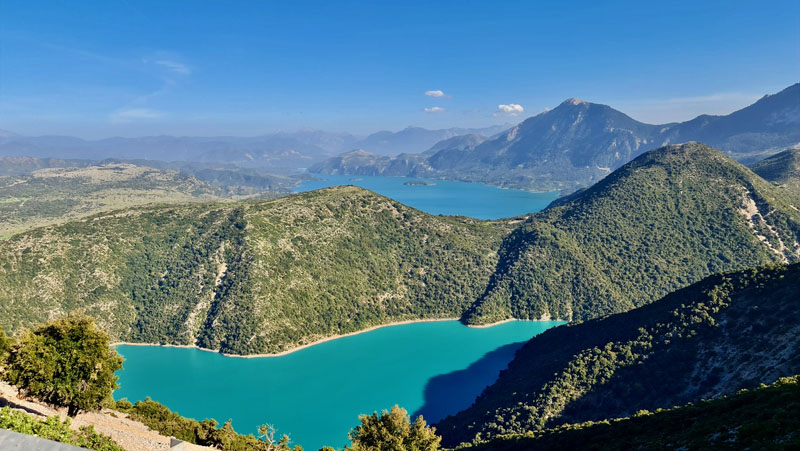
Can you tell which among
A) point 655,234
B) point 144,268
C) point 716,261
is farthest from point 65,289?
point 716,261

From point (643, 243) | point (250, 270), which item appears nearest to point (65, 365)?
point (250, 270)

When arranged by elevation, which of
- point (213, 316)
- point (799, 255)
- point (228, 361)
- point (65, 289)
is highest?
point (799, 255)

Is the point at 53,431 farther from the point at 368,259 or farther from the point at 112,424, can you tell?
the point at 368,259

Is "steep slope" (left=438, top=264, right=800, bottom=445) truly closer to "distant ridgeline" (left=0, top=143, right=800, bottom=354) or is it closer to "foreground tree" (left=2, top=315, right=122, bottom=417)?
"distant ridgeline" (left=0, top=143, right=800, bottom=354)

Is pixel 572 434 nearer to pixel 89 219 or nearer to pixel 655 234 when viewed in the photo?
pixel 655 234

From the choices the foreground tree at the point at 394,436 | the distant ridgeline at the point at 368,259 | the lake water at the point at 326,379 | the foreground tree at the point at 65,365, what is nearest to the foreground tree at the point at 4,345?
the foreground tree at the point at 65,365

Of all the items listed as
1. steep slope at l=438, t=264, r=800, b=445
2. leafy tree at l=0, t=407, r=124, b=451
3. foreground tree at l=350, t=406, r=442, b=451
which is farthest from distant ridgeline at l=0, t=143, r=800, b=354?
leafy tree at l=0, t=407, r=124, b=451
